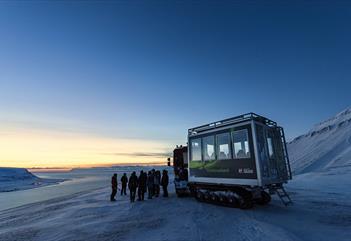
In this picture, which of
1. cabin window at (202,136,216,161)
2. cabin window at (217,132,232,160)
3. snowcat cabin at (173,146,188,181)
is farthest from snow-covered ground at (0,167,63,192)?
cabin window at (217,132,232,160)

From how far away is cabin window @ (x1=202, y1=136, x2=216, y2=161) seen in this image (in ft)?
38.0

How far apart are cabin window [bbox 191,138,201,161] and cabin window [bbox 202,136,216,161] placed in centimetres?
35

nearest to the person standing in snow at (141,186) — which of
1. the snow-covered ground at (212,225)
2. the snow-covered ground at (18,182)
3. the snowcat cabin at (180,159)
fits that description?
the snowcat cabin at (180,159)

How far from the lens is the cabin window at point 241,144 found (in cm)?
989

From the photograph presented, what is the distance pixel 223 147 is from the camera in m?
11.0

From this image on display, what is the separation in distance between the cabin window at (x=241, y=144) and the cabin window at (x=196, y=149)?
2454mm

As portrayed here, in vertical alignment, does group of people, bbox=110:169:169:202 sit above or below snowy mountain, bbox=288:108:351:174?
below

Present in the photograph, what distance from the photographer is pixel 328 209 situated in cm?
960

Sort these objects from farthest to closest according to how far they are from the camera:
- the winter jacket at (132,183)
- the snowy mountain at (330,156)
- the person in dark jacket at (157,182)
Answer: the snowy mountain at (330,156)
the person in dark jacket at (157,182)
the winter jacket at (132,183)

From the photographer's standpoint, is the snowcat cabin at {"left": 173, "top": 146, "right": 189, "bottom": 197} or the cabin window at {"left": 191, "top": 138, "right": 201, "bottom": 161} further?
the snowcat cabin at {"left": 173, "top": 146, "right": 189, "bottom": 197}

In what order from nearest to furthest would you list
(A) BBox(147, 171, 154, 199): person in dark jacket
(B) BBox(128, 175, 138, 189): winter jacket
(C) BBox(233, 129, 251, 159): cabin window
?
(C) BBox(233, 129, 251, 159): cabin window → (B) BBox(128, 175, 138, 189): winter jacket → (A) BBox(147, 171, 154, 199): person in dark jacket

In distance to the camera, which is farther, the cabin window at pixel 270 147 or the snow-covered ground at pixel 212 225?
the cabin window at pixel 270 147

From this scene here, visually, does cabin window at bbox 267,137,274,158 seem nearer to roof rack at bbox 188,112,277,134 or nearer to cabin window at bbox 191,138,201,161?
roof rack at bbox 188,112,277,134

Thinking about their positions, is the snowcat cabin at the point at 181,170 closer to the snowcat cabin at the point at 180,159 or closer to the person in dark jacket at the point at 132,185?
the snowcat cabin at the point at 180,159
